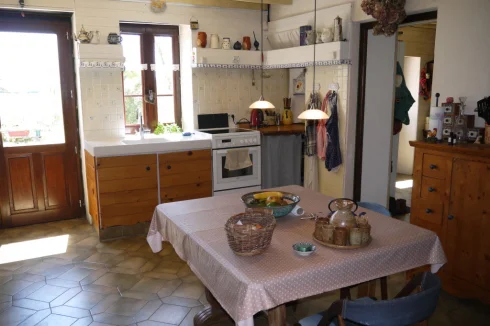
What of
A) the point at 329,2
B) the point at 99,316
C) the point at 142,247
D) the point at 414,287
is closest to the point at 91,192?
the point at 142,247

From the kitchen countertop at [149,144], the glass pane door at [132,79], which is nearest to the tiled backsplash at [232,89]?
the kitchen countertop at [149,144]

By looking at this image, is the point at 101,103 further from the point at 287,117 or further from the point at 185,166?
the point at 287,117

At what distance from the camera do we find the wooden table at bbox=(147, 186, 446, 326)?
1.91 meters

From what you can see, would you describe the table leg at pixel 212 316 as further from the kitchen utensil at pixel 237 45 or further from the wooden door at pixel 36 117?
the kitchen utensil at pixel 237 45

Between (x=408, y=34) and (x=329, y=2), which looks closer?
(x=329, y=2)

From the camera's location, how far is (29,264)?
412 centimetres

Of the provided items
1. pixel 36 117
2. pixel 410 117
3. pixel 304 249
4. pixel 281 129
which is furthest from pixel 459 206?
pixel 410 117

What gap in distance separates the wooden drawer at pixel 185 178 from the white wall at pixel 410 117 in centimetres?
447

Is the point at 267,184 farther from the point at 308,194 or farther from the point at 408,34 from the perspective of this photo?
the point at 408,34

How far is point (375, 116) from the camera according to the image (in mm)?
5109

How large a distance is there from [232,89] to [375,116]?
6.52 feet

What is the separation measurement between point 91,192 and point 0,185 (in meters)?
1.09

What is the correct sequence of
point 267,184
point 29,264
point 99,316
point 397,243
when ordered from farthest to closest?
point 267,184, point 29,264, point 99,316, point 397,243

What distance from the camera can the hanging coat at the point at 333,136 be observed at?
5020 millimetres
